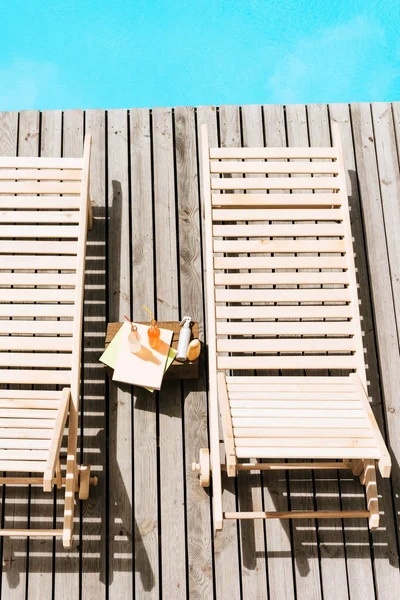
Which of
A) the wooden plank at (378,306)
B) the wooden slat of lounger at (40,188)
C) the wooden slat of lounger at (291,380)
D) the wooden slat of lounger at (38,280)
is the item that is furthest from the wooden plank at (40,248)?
the wooden plank at (378,306)

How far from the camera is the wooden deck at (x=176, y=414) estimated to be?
2.66 metres

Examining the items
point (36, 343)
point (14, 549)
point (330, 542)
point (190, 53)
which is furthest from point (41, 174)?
point (190, 53)

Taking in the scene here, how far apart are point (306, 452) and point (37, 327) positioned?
4.50 ft

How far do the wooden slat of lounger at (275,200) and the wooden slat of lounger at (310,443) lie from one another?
1224mm

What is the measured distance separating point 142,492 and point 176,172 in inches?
71.7

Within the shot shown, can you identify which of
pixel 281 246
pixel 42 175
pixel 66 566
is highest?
pixel 42 175

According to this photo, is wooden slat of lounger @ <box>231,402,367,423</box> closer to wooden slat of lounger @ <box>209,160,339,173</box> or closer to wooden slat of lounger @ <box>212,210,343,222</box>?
wooden slat of lounger @ <box>212,210,343,222</box>

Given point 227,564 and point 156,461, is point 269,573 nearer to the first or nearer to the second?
point 227,564

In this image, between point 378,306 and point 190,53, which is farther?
point 190,53

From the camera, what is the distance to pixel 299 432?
2.32 m

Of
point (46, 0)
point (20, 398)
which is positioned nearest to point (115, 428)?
point (20, 398)

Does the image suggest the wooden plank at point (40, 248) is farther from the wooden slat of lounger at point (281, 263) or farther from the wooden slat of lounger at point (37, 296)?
the wooden slat of lounger at point (281, 263)

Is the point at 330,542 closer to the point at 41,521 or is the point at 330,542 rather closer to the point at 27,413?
the point at 41,521

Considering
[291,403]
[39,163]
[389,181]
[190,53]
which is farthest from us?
[190,53]
